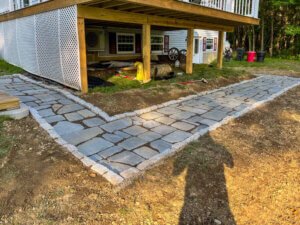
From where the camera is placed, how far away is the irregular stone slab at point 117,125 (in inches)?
164

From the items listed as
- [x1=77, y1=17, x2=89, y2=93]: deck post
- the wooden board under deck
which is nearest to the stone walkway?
the wooden board under deck

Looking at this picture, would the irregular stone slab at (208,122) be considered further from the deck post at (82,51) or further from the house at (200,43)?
the house at (200,43)

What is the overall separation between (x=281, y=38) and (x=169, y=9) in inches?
752

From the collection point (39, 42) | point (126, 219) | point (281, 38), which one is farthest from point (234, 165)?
point (281, 38)

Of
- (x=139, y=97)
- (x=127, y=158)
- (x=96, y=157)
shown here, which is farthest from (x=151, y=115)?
(x=96, y=157)

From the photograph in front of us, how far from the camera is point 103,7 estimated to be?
5789 millimetres

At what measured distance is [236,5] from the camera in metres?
9.31

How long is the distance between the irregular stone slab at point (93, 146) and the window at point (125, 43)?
314 inches

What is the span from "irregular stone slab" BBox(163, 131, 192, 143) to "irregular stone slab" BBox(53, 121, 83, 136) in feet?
4.70

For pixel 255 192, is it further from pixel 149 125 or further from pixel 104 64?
pixel 104 64

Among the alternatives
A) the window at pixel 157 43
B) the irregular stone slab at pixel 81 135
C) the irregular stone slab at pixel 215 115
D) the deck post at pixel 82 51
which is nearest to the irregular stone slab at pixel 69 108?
the deck post at pixel 82 51

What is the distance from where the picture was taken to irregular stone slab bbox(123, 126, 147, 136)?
4047mm

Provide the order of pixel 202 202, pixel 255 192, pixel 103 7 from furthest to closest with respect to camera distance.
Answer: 1. pixel 103 7
2. pixel 255 192
3. pixel 202 202

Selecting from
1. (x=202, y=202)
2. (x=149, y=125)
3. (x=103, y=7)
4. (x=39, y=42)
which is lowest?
(x=202, y=202)
